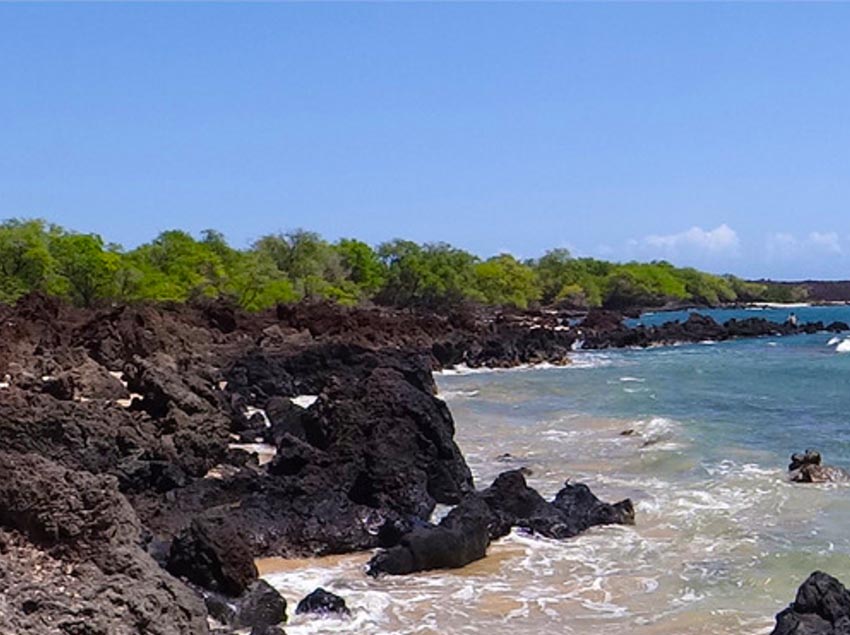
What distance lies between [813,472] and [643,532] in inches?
186

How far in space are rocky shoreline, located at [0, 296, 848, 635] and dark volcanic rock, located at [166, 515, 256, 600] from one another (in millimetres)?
13

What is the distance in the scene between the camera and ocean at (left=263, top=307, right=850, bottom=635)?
8.96 m

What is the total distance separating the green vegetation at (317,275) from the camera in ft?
174

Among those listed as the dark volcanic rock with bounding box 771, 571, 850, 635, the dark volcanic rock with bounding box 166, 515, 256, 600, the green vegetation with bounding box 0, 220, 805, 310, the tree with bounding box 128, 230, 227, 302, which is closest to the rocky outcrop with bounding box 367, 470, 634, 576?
the dark volcanic rock with bounding box 166, 515, 256, 600

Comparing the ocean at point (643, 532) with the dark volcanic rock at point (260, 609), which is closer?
the dark volcanic rock at point (260, 609)

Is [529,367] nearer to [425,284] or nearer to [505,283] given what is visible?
[425,284]

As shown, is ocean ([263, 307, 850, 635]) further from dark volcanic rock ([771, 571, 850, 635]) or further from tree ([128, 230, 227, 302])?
tree ([128, 230, 227, 302])

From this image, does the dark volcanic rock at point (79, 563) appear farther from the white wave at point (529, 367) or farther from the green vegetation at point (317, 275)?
the green vegetation at point (317, 275)

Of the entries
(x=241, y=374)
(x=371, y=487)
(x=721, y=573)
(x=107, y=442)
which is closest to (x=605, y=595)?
(x=721, y=573)

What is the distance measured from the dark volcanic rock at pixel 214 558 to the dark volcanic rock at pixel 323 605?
1.65ft

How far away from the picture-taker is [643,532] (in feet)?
40.1

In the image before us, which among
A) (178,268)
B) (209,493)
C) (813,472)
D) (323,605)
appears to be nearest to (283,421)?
(209,493)

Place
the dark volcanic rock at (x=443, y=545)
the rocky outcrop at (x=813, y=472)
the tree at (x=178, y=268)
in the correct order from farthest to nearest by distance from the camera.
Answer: the tree at (x=178, y=268) → the rocky outcrop at (x=813, y=472) → the dark volcanic rock at (x=443, y=545)

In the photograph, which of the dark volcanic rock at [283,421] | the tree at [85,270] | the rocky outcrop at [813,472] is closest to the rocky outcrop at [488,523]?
the rocky outcrop at [813,472]
